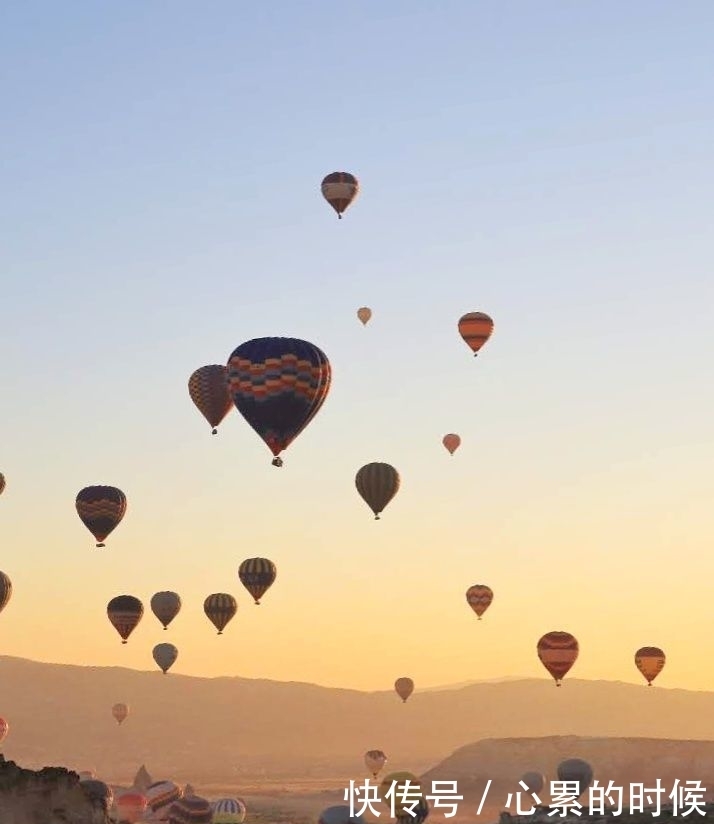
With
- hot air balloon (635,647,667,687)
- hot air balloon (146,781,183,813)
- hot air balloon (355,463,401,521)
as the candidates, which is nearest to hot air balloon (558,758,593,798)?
hot air balloon (635,647,667,687)

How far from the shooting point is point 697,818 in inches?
2601

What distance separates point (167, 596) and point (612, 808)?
156ft

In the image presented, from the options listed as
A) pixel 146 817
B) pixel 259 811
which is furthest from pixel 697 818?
pixel 259 811

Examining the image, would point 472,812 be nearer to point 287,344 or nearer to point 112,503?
point 112,503

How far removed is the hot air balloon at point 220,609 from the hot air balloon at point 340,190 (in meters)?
28.1

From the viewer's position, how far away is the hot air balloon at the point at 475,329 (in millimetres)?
99062

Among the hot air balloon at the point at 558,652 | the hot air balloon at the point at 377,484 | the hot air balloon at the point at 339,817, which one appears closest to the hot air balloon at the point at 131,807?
the hot air balloon at the point at 339,817

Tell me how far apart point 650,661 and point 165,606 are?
33.3 m

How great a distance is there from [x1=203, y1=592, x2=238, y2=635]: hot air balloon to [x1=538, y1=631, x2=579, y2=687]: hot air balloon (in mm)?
18833

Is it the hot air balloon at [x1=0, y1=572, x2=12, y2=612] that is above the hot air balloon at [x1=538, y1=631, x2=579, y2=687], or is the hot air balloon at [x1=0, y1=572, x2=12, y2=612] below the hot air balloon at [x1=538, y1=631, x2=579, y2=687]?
below

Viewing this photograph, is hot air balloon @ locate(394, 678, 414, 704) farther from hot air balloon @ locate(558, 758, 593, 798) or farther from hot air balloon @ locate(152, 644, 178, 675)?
hot air balloon @ locate(152, 644, 178, 675)

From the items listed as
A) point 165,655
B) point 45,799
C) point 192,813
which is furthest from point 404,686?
point 45,799

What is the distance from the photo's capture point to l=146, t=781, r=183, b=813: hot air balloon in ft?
413

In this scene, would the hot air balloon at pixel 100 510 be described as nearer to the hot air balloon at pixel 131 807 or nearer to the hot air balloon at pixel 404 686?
the hot air balloon at pixel 131 807
